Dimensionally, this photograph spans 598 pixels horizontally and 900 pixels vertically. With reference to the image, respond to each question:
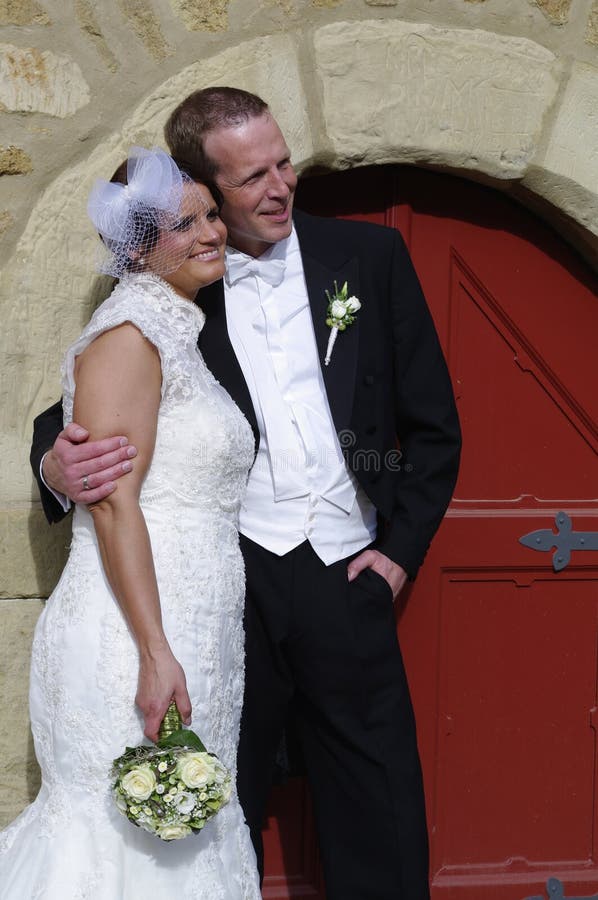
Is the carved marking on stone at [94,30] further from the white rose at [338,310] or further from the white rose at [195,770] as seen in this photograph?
the white rose at [195,770]

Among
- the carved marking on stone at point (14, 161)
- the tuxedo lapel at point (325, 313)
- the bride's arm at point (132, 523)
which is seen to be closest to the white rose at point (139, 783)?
the bride's arm at point (132, 523)

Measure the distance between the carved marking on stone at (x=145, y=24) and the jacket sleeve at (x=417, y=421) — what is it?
32.1 inches

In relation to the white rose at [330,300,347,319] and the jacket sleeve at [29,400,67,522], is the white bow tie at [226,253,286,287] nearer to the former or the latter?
the white rose at [330,300,347,319]

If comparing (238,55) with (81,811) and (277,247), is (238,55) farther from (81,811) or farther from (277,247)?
(81,811)

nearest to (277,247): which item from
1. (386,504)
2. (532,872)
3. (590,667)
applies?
(386,504)

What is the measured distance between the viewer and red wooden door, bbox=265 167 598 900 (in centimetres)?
336

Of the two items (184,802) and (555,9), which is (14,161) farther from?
(184,802)

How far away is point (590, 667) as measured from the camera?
3.48 meters

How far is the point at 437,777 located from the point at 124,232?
6.22 feet

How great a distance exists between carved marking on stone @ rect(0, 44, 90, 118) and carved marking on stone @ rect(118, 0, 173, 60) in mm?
186

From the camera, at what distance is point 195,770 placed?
224cm

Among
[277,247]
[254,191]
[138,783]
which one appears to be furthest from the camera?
[277,247]

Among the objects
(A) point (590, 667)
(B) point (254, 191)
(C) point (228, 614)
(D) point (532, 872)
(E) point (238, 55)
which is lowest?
(D) point (532, 872)

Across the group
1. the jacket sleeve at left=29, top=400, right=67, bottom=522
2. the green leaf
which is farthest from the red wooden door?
the green leaf
